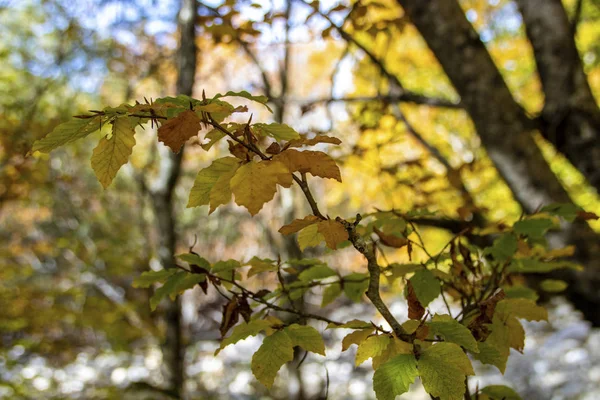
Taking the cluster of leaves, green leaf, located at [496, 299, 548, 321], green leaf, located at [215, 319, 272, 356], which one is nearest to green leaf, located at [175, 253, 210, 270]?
the cluster of leaves

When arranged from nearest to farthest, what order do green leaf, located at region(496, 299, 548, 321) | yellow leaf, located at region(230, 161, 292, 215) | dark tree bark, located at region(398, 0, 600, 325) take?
yellow leaf, located at region(230, 161, 292, 215), green leaf, located at region(496, 299, 548, 321), dark tree bark, located at region(398, 0, 600, 325)

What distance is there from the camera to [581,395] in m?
3.32

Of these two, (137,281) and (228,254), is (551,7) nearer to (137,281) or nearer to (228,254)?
(137,281)

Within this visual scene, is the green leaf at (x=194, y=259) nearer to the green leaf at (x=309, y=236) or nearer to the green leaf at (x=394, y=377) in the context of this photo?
the green leaf at (x=309, y=236)

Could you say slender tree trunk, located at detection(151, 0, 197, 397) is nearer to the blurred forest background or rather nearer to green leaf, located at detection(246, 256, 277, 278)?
the blurred forest background

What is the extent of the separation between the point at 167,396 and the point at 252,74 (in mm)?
6379

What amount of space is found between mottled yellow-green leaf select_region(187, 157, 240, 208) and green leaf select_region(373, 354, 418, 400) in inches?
14.9

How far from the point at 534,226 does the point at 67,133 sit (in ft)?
3.27

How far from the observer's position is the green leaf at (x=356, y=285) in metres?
1.13

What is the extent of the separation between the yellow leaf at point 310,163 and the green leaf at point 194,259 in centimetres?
34

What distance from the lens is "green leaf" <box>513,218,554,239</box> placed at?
3.65 ft

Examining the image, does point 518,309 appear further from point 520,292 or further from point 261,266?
point 261,266

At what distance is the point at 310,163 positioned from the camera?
2.45ft

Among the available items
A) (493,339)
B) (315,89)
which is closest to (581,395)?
(493,339)
